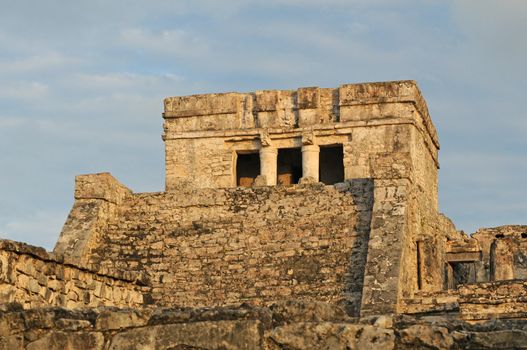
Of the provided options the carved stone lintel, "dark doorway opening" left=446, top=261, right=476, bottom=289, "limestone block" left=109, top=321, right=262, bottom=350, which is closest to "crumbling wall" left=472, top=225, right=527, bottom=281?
"dark doorway opening" left=446, top=261, right=476, bottom=289

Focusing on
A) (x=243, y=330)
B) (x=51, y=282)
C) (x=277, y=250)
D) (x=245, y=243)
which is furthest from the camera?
(x=245, y=243)

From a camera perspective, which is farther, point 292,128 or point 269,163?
point 269,163

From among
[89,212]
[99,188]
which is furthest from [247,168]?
[89,212]

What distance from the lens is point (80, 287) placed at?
1093 cm

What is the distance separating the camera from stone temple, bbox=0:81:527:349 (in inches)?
203

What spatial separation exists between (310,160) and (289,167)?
173 centimetres

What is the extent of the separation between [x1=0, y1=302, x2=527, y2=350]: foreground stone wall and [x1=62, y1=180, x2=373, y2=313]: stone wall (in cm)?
1025

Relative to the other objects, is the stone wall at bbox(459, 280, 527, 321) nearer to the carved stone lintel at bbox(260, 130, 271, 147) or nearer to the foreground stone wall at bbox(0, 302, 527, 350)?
the carved stone lintel at bbox(260, 130, 271, 147)

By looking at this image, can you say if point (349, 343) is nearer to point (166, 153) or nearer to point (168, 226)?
point (168, 226)

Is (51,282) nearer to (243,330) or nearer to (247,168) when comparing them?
(243,330)

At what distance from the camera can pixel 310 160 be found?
2361 cm

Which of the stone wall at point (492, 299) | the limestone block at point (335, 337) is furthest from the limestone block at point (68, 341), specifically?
the stone wall at point (492, 299)

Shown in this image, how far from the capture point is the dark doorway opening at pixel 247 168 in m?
25.2

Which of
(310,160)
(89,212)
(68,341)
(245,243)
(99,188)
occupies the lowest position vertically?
(68,341)
